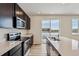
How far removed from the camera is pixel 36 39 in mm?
10117

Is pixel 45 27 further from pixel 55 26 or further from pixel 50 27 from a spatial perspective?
pixel 55 26

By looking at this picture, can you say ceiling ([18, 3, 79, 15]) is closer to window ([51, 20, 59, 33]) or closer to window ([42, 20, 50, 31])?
window ([51, 20, 59, 33])

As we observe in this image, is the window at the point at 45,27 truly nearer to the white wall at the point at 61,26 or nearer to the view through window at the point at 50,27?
the view through window at the point at 50,27

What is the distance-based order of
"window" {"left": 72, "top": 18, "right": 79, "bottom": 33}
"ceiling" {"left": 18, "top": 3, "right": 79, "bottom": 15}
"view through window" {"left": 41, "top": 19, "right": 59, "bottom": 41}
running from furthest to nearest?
"view through window" {"left": 41, "top": 19, "right": 59, "bottom": 41}, "window" {"left": 72, "top": 18, "right": 79, "bottom": 33}, "ceiling" {"left": 18, "top": 3, "right": 79, "bottom": 15}

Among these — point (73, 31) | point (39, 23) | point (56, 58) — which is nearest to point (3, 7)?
point (56, 58)

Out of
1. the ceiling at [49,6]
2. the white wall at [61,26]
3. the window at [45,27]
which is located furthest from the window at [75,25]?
the ceiling at [49,6]

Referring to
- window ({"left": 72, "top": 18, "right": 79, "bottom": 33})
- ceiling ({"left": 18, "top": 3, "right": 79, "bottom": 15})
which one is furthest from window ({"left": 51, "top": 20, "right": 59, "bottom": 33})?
ceiling ({"left": 18, "top": 3, "right": 79, "bottom": 15})

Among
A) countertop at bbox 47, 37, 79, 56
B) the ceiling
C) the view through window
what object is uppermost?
the ceiling

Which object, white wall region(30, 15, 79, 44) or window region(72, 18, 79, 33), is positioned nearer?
white wall region(30, 15, 79, 44)

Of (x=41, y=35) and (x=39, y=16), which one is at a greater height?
(x=39, y=16)

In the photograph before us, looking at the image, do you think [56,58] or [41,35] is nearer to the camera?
[56,58]

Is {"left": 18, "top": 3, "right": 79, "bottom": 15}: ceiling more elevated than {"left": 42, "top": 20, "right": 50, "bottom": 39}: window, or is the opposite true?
{"left": 18, "top": 3, "right": 79, "bottom": 15}: ceiling

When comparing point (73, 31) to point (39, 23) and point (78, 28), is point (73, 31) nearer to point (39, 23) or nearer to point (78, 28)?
point (78, 28)

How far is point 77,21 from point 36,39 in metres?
3.44
